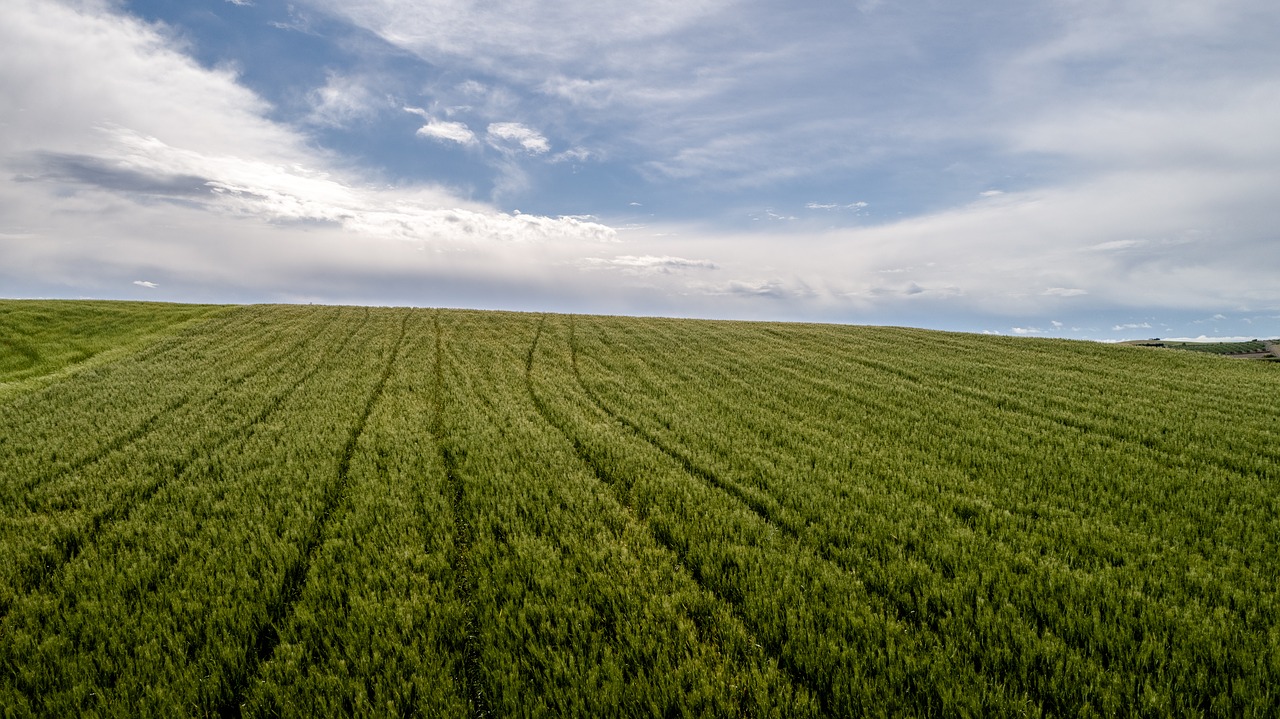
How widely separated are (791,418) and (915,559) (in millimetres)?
6795

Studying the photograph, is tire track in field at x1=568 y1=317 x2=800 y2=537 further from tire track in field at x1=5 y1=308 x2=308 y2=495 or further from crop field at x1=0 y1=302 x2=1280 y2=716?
tire track in field at x1=5 y1=308 x2=308 y2=495

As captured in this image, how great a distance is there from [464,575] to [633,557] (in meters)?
1.72

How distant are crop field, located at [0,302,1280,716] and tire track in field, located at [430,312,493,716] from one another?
0.03m

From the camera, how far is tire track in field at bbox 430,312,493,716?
377 cm

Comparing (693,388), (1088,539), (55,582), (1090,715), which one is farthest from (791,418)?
(55,582)

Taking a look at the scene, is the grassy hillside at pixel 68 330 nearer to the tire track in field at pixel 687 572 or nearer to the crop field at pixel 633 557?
the crop field at pixel 633 557

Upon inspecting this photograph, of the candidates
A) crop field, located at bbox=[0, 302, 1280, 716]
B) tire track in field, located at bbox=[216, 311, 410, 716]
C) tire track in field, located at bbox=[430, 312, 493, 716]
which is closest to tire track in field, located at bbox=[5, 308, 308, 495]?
crop field, located at bbox=[0, 302, 1280, 716]

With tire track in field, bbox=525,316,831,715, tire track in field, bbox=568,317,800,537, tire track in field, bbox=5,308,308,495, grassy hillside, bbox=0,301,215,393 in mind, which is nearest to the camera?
tire track in field, bbox=525,316,831,715

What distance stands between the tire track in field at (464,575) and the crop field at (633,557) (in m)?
0.03

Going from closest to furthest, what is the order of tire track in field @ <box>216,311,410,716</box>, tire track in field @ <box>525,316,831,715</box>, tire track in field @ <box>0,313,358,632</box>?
tire track in field @ <box>525,316,831,715</box> → tire track in field @ <box>216,311,410,716</box> → tire track in field @ <box>0,313,358,632</box>

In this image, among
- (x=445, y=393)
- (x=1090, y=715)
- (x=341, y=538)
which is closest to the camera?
(x=1090, y=715)

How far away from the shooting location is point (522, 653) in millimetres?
4090

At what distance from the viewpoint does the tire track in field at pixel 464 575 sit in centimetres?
377

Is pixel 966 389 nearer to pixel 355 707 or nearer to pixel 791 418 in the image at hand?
pixel 791 418
